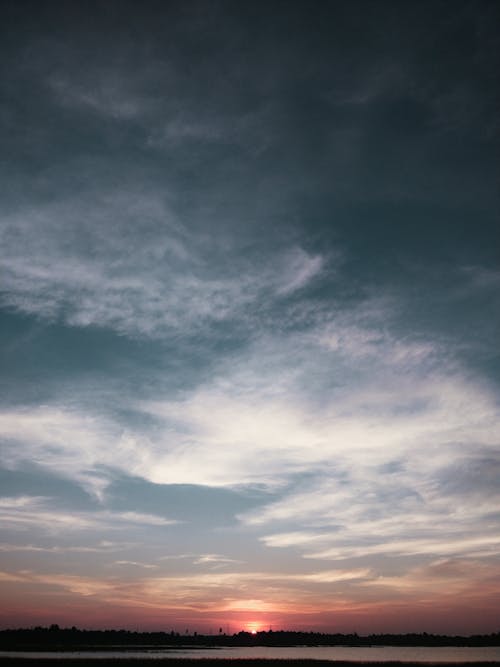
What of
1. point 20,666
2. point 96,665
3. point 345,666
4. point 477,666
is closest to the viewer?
point 20,666

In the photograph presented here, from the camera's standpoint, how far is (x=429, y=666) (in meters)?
113

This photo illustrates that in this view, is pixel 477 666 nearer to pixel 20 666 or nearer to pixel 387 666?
pixel 387 666

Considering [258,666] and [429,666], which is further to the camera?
[429,666]

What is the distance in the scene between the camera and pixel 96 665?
317 ft

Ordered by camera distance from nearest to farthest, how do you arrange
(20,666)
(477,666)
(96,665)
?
(20,666)
(96,665)
(477,666)

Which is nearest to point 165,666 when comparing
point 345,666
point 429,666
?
point 345,666

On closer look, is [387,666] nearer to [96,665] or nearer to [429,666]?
[429,666]

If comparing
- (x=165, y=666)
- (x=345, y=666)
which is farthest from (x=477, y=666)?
(x=165, y=666)

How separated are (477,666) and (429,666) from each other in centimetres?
1181

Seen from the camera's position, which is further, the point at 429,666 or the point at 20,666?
the point at 429,666

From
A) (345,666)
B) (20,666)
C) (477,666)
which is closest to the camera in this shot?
(20,666)

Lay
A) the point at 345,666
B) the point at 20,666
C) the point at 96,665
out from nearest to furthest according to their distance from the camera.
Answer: the point at 20,666, the point at 96,665, the point at 345,666

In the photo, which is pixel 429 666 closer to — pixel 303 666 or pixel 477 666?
pixel 477 666

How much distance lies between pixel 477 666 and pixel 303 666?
132 feet
